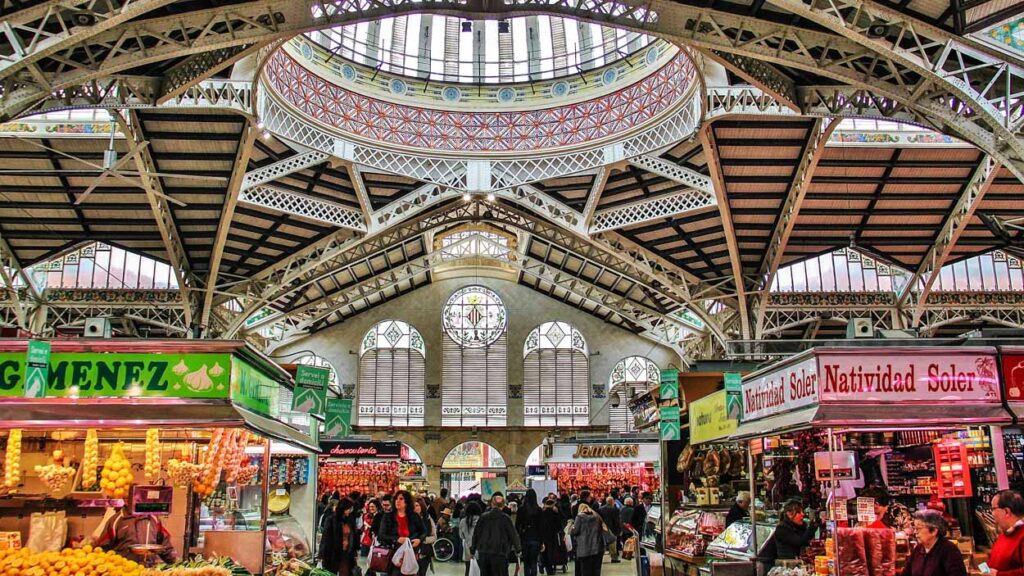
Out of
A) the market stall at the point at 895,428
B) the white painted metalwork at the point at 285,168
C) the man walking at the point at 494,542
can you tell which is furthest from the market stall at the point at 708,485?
the white painted metalwork at the point at 285,168

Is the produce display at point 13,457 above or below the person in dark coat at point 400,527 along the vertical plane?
above

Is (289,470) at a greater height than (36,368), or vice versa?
(36,368)

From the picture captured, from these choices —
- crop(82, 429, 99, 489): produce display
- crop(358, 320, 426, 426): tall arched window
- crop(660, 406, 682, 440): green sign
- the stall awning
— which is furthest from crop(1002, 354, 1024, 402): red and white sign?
crop(358, 320, 426, 426): tall arched window

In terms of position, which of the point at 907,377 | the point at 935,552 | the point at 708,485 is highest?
the point at 907,377

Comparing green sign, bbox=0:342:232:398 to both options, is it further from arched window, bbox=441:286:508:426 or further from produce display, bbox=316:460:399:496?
arched window, bbox=441:286:508:426

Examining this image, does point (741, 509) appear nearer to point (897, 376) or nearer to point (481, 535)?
point (481, 535)

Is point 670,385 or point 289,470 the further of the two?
point 289,470

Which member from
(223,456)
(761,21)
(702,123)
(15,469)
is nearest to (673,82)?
(702,123)

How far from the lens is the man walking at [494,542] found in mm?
9391

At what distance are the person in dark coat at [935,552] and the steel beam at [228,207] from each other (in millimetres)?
14515

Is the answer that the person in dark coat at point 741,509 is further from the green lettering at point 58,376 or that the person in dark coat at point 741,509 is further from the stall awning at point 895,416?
the green lettering at point 58,376

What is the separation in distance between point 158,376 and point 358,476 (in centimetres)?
2213

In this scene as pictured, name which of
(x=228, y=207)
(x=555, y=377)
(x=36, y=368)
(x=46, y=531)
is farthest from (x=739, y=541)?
(x=555, y=377)

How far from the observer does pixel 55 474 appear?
7.45 m
